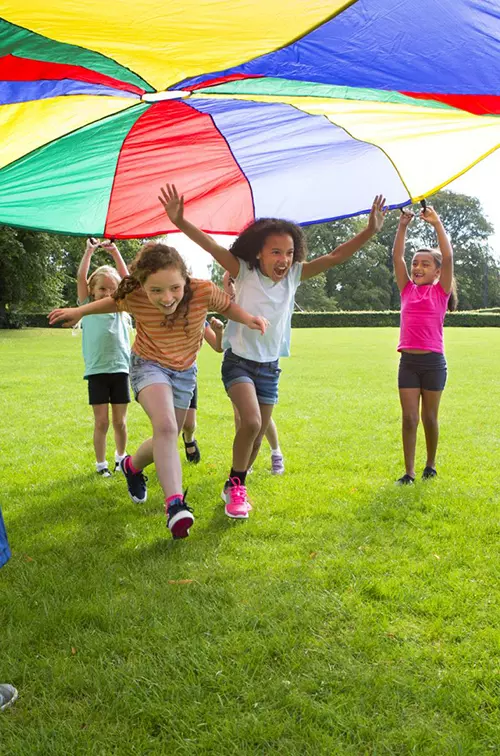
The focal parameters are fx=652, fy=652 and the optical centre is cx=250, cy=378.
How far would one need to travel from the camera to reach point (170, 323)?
374 centimetres

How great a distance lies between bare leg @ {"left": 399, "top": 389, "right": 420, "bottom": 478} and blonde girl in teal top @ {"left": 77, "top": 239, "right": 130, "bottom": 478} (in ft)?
7.04

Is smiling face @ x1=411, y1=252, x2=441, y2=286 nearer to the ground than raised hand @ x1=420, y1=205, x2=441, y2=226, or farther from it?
nearer to the ground

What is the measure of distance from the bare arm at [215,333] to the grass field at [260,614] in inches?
41.5

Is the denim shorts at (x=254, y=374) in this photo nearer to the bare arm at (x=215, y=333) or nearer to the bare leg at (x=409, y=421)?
the bare arm at (x=215, y=333)

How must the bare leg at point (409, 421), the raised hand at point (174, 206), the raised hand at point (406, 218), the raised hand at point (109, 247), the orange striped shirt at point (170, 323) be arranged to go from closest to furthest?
the raised hand at point (174, 206)
the orange striped shirt at point (170, 323)
the raised hand at point (406, 218)
the bare leg at point (409, 421)
the raised hand at point (109, 247)

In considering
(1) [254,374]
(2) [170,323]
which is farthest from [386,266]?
(2) [170,323]

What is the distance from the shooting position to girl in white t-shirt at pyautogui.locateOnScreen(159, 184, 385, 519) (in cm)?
398

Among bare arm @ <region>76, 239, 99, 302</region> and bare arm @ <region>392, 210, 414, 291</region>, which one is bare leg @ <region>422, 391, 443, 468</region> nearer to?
bare arm @ <region>392, 210, 414, 291</region>

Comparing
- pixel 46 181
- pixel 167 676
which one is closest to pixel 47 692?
pixel 167 676

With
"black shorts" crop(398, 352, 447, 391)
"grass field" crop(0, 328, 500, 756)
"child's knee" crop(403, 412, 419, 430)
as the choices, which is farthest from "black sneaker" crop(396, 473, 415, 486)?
"black shorts" crop(398, 352, 447, 391)

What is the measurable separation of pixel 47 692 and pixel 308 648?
98cm

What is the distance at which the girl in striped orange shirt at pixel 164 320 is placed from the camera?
11.5ft

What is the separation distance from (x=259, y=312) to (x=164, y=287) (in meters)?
0.75

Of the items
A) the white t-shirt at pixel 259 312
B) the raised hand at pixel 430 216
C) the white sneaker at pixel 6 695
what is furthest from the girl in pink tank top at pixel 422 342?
→ the white sneaker at pixel 6 695
